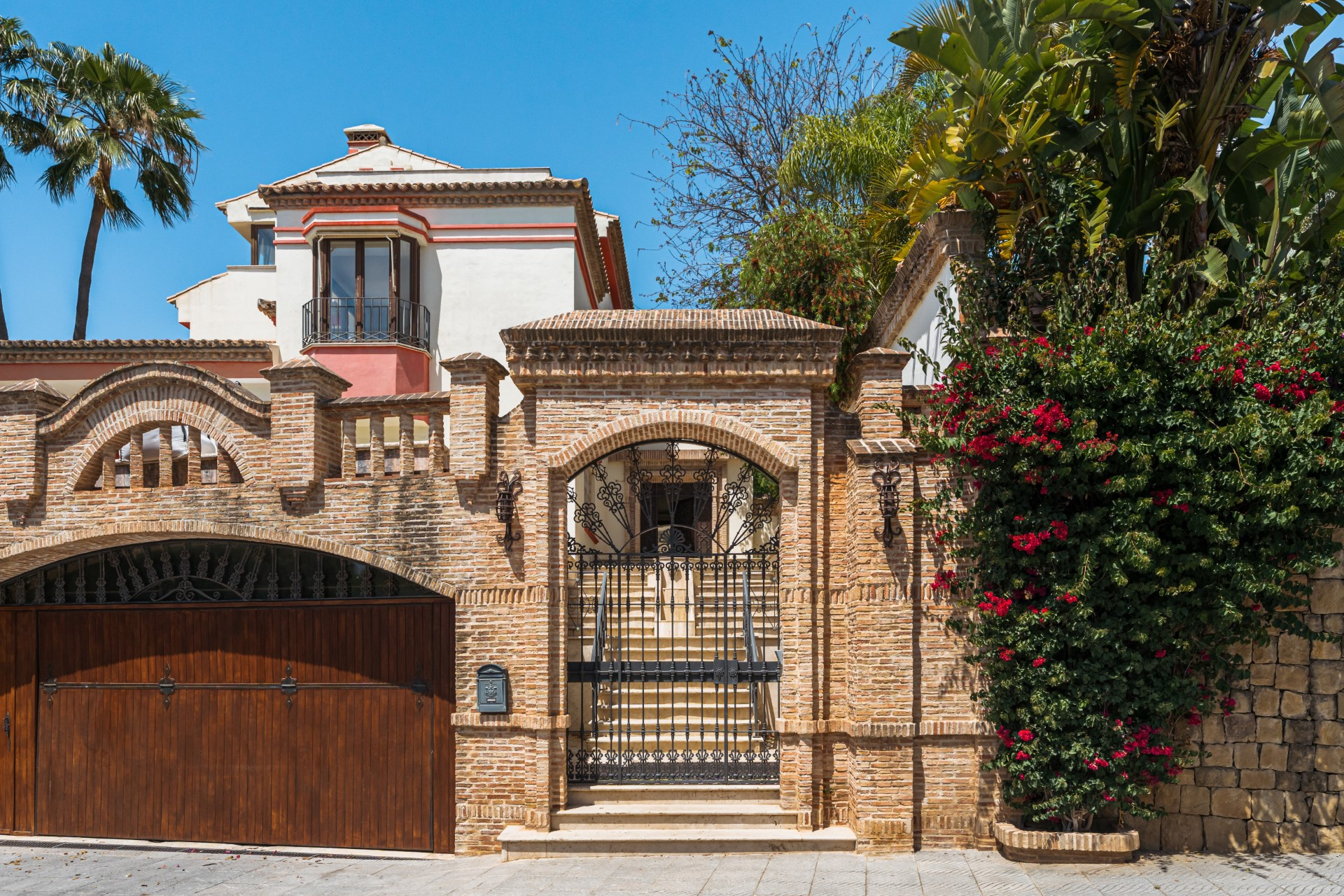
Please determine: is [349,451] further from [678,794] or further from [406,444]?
[678,794]

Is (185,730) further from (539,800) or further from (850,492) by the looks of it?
(850,492)

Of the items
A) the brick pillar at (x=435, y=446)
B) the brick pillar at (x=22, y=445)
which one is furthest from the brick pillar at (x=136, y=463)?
the brick pillar at (x=435, y=446)

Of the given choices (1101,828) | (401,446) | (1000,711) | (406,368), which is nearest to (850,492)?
(1000,711)

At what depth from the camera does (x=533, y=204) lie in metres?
17.9

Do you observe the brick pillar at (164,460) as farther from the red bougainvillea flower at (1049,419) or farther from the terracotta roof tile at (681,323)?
the red bougainvillea flower at (1049,419)

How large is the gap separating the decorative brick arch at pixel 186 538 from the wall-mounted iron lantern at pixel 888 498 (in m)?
3.98

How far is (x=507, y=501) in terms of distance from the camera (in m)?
8.98

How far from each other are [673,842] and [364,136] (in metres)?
19.2

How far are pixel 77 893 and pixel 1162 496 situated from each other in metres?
9.44

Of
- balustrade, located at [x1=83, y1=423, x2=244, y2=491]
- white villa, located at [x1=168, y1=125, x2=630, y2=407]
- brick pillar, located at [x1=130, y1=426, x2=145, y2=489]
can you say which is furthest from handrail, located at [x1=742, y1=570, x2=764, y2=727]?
white villa, located at [x1=168, y1=125, x2=630, y2=407]

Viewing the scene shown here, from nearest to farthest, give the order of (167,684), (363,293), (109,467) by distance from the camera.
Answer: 1. (109,467)
2. (167,684)
3. (363,293)

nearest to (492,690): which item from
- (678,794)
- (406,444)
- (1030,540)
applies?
(678,794)

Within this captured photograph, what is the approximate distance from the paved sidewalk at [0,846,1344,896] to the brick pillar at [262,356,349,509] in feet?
10.9

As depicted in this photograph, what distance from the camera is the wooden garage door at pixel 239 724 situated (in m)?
9.47
